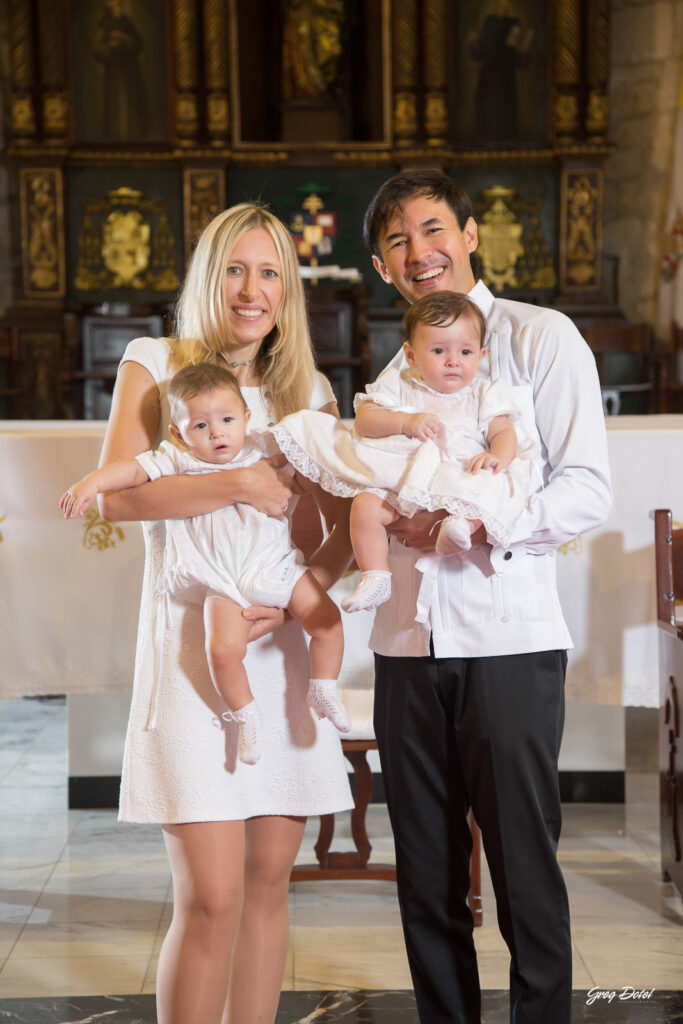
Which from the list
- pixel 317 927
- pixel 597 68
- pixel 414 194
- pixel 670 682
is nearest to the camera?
pixel 414 194

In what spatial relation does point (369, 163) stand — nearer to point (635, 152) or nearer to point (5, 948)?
point (635, 152)

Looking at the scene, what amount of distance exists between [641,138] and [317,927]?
303 inches

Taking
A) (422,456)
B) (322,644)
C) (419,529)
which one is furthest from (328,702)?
(422,456)

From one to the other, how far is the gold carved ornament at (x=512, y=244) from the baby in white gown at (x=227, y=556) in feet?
24.3

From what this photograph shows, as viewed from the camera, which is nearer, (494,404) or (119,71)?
(494,404)

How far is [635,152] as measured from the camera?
935 centimetres

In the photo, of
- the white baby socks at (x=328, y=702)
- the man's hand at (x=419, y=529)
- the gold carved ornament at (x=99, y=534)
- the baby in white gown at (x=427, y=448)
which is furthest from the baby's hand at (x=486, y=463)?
the gold carved ornament at (x=99, y=534)

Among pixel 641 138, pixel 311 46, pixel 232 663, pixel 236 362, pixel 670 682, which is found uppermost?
pixel 311 46

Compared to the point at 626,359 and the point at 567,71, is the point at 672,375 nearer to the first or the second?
the point at 626,359

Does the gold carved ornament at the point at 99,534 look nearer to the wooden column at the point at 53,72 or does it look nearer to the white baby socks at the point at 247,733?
the white baby socks at the point at 247,733

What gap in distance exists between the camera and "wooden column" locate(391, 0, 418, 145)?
905 centimetres

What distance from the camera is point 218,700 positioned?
2020 mm

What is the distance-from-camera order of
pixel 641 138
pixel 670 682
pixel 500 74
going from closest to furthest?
pixel 670 682, pixel 500 74, pixel 641 138

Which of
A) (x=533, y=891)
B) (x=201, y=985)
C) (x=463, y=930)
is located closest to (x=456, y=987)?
(x=463, y=930)
